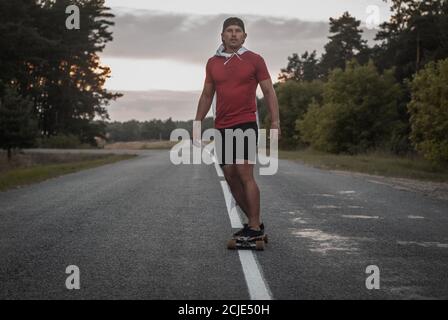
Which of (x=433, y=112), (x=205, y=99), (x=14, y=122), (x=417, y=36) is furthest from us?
(x=417, y=36)

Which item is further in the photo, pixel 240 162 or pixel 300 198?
pixel 300 198

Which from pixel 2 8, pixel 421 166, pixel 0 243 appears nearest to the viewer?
pixel 0 243

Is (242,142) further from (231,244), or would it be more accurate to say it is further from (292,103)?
(292,103)

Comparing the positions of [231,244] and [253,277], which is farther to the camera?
[231,244]

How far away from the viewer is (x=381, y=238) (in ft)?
18.5

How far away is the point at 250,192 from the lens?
16.5 ft

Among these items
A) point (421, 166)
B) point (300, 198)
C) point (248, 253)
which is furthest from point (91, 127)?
point (248, 253)

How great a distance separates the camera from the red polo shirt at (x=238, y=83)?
16.4 ft

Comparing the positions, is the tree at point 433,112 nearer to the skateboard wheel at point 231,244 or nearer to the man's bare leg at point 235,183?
the man's bare leg at point 235,183

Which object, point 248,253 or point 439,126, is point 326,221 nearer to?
point 248,253

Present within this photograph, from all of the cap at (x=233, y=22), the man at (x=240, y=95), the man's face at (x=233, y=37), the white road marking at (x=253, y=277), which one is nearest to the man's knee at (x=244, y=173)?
the man at (x=240, y=95)

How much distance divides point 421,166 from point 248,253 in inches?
724

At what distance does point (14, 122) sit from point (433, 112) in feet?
85.7

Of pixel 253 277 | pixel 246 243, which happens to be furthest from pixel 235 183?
pixel 253 277
